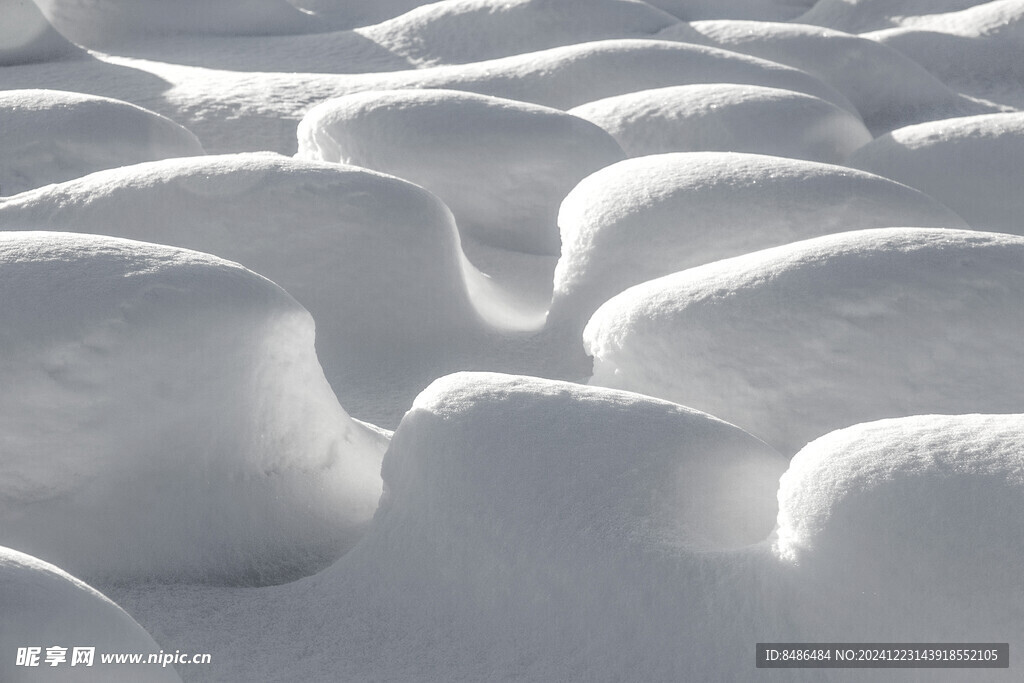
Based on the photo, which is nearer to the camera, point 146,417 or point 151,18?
point 146,417

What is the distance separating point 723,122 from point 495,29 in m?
0.94

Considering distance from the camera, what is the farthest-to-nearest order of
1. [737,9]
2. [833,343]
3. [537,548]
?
[737,9]
[833,343]
[537,548]

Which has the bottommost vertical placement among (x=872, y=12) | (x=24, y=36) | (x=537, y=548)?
(x=872, y=12)

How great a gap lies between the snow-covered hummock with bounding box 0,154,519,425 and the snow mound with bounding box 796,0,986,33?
2242mm

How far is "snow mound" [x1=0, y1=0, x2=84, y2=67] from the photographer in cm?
237

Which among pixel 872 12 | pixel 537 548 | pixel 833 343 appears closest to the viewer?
pixel 537 548

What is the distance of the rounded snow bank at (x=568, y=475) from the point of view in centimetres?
82

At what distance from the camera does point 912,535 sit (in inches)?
28.7

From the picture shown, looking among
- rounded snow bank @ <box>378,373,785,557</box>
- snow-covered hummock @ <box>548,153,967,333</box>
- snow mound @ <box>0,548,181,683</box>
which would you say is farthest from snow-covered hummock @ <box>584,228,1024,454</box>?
snow mound @ <box>0,548,181,683</box>

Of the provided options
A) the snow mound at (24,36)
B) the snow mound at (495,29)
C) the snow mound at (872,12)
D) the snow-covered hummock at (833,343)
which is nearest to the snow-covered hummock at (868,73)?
the snow mound at (495,29)

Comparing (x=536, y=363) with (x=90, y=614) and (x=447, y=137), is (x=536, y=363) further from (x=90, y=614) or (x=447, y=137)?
(x=90, y=614)

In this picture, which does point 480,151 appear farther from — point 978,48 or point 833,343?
point 978,48

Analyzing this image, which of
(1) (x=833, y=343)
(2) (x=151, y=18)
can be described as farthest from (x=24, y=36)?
(1) (x=833, y=343)

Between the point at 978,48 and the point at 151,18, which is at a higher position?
the point at 151,18
